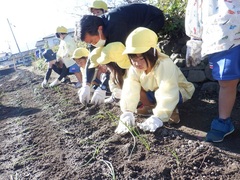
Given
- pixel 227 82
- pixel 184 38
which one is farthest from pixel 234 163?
pixel 184 38

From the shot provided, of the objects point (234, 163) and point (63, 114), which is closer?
point (234, 163)

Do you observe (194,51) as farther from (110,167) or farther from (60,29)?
(60,29)

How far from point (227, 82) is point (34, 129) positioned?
2.19 meters

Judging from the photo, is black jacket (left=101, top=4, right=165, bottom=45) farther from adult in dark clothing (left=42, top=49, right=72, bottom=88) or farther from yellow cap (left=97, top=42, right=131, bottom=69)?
adult in dark clothing (left=42, top=49, right=72, bottom=88)

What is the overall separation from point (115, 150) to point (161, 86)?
62cm

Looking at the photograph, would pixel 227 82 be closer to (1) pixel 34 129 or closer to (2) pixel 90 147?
(2) pixel 90 147

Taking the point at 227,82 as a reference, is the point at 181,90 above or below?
below

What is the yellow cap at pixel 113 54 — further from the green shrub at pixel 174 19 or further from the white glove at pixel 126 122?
the green shrub at pixel 174 19

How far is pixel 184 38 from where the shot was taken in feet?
9.96

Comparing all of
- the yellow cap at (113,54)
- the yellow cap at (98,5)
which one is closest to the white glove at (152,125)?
the yellow cap at (113,54)

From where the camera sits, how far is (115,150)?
1.94 meters

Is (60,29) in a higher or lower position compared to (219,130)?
higher

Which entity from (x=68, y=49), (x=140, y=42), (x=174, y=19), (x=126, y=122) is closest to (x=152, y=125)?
(x=126, y=122)

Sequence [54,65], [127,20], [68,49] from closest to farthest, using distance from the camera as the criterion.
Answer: [127,20], [68,49], [54,65]
